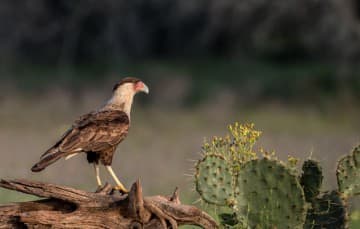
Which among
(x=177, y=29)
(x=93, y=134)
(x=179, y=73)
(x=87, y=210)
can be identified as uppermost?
(x=177, y=29)

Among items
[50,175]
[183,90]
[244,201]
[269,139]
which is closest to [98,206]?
[244,201]

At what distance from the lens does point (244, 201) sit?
7.14m

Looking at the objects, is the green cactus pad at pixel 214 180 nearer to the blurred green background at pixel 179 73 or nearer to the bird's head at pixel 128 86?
the bird's head at pixel 128 86

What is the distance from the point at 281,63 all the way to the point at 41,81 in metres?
5.66

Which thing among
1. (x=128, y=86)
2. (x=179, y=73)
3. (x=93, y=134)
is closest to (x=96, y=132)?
(x=93, y=134)

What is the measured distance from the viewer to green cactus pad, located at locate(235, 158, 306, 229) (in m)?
6.92

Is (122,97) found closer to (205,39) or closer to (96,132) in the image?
(96,132)

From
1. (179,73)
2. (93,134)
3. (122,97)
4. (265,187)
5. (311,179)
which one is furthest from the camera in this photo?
(179,73)

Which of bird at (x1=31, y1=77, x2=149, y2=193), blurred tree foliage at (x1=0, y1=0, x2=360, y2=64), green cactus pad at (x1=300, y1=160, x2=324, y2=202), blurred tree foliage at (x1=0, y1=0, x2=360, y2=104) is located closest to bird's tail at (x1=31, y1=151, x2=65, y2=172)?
bird at (x1=31, y1=77, x2=149, y2=193)

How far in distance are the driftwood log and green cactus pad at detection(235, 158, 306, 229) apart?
0.35 meters

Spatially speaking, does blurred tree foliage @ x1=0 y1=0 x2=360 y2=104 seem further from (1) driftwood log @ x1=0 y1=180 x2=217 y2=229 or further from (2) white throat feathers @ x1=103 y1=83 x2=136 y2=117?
(1) driftwood log @ x1=0 y1=180 x2=217 y2=229

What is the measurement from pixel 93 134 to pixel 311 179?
1.49 metres

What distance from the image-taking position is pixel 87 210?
691cm

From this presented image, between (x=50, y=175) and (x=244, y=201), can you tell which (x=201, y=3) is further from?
(x=244, y=201)
